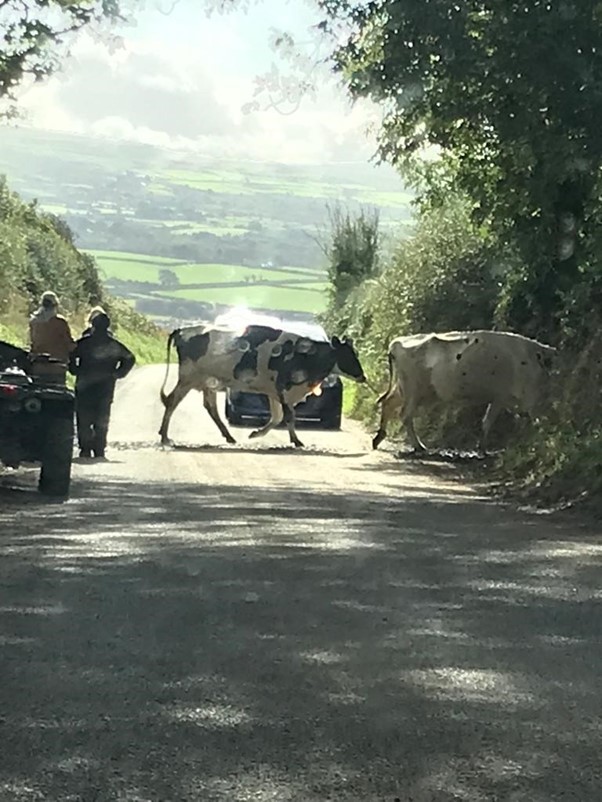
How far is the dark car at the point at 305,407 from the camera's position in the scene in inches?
1070

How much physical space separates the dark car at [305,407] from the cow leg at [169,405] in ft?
13.2

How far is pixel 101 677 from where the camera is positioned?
6.09 meters

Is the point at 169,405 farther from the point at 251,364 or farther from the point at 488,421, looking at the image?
the point at 488,421

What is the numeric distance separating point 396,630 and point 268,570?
6.55 ft

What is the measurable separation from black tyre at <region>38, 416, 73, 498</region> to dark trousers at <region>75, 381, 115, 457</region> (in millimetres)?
5201

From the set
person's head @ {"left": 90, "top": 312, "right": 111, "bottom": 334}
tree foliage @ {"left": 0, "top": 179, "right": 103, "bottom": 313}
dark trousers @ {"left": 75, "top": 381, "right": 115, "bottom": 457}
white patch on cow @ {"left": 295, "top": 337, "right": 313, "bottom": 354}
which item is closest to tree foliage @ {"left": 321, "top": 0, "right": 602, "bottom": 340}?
white patch on cow @ {"left": 295, "top": 337, "right": 313, "bottom": 354}

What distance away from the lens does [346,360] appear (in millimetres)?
24016

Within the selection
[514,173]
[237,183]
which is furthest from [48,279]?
[514,173]

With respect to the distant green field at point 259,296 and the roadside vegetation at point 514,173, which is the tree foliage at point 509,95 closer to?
the roadside vegetation at point 514,173

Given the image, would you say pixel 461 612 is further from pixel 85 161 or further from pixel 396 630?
pixel 85 161

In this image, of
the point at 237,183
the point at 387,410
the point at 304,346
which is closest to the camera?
the point at 387,410

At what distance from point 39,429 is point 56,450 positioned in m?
0.26

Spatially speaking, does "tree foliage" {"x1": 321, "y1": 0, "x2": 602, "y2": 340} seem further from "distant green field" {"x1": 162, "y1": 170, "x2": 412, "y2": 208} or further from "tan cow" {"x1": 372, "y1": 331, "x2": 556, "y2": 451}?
"distant green field" {"x1": 162, "y1": 170, "x2": 412, "y2": 208}

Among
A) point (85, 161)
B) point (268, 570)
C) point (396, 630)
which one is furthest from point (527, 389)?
point (85, 161)
